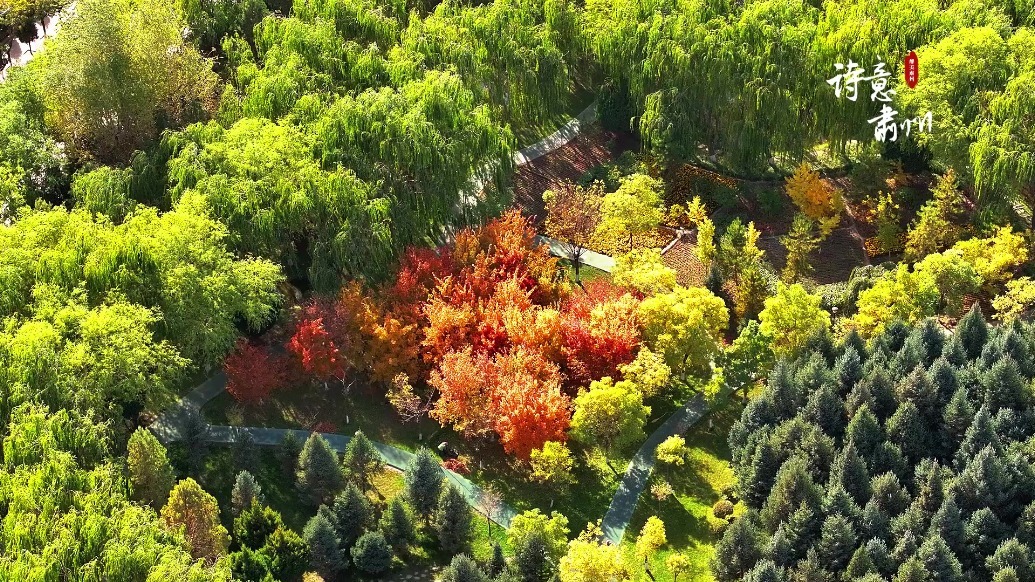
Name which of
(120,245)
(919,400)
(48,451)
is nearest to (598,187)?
(919,400)

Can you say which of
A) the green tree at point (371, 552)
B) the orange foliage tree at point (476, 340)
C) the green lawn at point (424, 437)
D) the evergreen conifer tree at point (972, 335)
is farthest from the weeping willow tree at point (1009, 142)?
the green tree at point (371, 552)

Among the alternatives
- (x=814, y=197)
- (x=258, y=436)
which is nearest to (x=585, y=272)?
(x=814, y=197)

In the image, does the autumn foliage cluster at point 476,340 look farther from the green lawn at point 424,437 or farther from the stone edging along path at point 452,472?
the stone edging along path at point 452,472

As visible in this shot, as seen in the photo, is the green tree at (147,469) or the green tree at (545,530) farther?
the green tree at (545,530)

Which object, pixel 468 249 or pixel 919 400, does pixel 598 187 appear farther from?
pixel 919 400

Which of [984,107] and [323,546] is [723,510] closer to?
[323,546]

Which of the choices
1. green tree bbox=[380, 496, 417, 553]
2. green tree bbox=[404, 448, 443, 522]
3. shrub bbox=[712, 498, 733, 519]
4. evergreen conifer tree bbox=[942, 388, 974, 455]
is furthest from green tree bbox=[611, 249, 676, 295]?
green tree bbox=[380, 496, 417, 553]
